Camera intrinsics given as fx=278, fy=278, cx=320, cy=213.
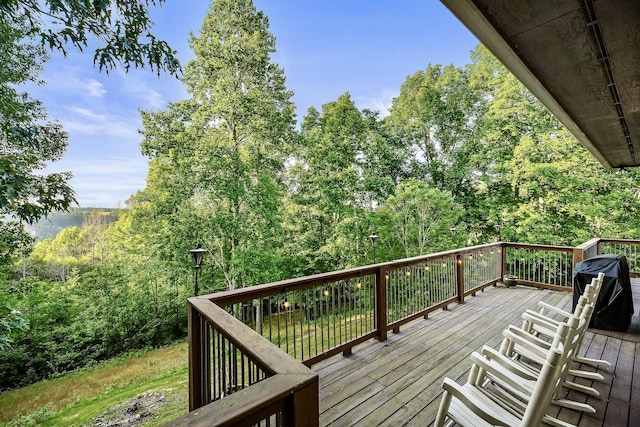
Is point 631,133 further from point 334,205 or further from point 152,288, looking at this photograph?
point 152,288

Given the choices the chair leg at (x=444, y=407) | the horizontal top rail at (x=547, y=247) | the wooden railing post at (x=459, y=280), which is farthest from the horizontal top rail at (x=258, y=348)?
the horizontal top rail at (x=547, y=247)

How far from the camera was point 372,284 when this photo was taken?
12.1 feet

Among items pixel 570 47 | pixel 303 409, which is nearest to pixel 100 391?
pixel 303 409

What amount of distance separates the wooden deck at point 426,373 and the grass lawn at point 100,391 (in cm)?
505

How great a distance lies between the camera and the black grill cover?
12.3 feet

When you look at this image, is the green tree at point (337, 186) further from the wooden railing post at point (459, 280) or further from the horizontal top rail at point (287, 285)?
the horizontal top rail at point (287, 285)

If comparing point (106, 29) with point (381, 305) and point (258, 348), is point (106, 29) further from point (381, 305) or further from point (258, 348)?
point (381, 305)

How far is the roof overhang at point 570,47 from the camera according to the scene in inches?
64.2

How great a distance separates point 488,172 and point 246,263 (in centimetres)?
1138

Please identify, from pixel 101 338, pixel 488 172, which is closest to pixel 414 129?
pixel 488 172

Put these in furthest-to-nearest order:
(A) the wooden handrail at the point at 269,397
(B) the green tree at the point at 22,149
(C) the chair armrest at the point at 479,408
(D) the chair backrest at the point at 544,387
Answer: (B) the green tree at the point at 22,149
(C) the chair armrest at the point at 479,408
(D) the chair backrest at the point at 544,387
(A) the wooden handrail at the point at 269,397

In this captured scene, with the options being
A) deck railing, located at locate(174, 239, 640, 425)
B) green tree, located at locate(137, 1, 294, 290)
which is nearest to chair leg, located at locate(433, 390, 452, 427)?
deck railing, located at locate(174, 239, 640, 425)

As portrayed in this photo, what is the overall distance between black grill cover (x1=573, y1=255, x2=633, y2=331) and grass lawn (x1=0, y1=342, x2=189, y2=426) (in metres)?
7.57

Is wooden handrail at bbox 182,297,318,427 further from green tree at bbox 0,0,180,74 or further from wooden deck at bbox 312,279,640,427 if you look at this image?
green tree at bbox 0,0,180,74
